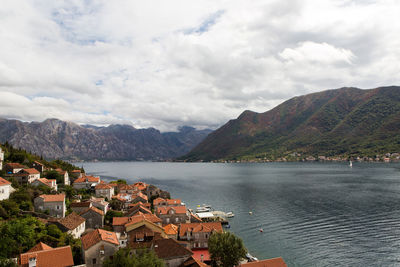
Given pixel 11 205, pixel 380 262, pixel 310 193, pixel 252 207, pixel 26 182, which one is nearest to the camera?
pixel 380 262

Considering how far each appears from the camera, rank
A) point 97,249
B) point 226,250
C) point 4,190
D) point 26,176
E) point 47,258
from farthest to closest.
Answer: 1. point 26,176
2. point 4,190
3. point 226,250
4. point 97,249
5. point 47,258

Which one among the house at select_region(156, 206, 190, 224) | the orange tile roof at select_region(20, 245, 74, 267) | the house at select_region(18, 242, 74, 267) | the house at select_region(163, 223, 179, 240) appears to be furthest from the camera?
the house at select_region(156, 206, 190, 224)

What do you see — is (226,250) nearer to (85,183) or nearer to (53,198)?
(53,198)

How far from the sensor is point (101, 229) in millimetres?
51406

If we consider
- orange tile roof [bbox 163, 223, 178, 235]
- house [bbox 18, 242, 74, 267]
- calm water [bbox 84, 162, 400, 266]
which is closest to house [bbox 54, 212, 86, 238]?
house [bbox 18, 242, 74, 267]

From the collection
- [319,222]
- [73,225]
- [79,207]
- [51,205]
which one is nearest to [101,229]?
[73,225]

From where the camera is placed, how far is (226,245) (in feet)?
147

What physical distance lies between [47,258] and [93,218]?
2393 centimetres

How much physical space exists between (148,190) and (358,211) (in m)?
74.1

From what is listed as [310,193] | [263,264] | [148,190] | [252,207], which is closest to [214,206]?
[252,207]

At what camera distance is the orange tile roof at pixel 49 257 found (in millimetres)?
36969

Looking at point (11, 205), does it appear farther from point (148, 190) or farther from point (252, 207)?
point (252, 207)

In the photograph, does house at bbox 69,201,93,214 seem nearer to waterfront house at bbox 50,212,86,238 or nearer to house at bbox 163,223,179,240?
waterfront house at bbox 50,212,86,238

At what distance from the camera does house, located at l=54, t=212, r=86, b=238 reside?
2040 inches
